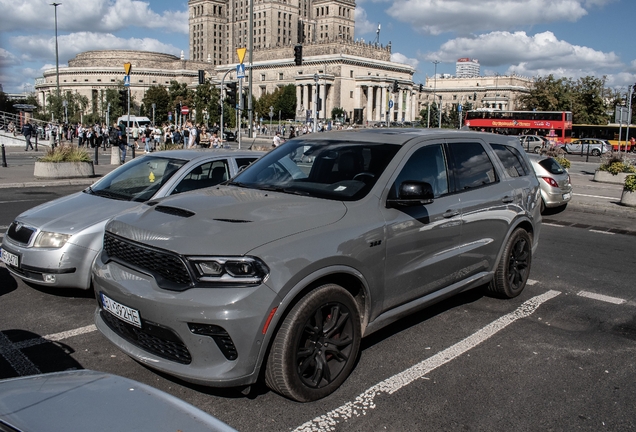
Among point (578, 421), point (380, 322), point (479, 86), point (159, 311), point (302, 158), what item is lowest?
point (578, 421)

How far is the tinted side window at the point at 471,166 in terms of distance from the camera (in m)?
5.32

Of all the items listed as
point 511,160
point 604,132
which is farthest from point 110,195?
point 604,132

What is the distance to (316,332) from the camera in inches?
147

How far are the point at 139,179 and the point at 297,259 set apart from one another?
4153 millimetres

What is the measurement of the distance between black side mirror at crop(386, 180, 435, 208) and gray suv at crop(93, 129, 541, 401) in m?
0.01

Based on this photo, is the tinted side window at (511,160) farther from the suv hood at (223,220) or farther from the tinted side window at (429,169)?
the suv hood at (223,220)

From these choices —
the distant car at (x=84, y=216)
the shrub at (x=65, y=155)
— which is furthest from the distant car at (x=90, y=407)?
the shrub at (x=65, y=155)

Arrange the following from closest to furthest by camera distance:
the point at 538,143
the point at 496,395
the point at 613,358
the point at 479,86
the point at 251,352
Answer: the point at 251,352 → the point at 496,395 → the point at 613,358 → the point at 538,143 → the point at 479,86

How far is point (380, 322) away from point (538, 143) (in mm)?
49119

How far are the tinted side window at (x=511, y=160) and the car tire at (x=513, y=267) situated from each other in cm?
67

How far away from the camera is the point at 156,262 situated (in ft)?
11.8

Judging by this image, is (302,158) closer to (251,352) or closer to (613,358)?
(251,352)

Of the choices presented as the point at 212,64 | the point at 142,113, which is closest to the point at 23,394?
the point at 142,113

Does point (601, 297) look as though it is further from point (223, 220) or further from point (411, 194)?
point (223, 220)
